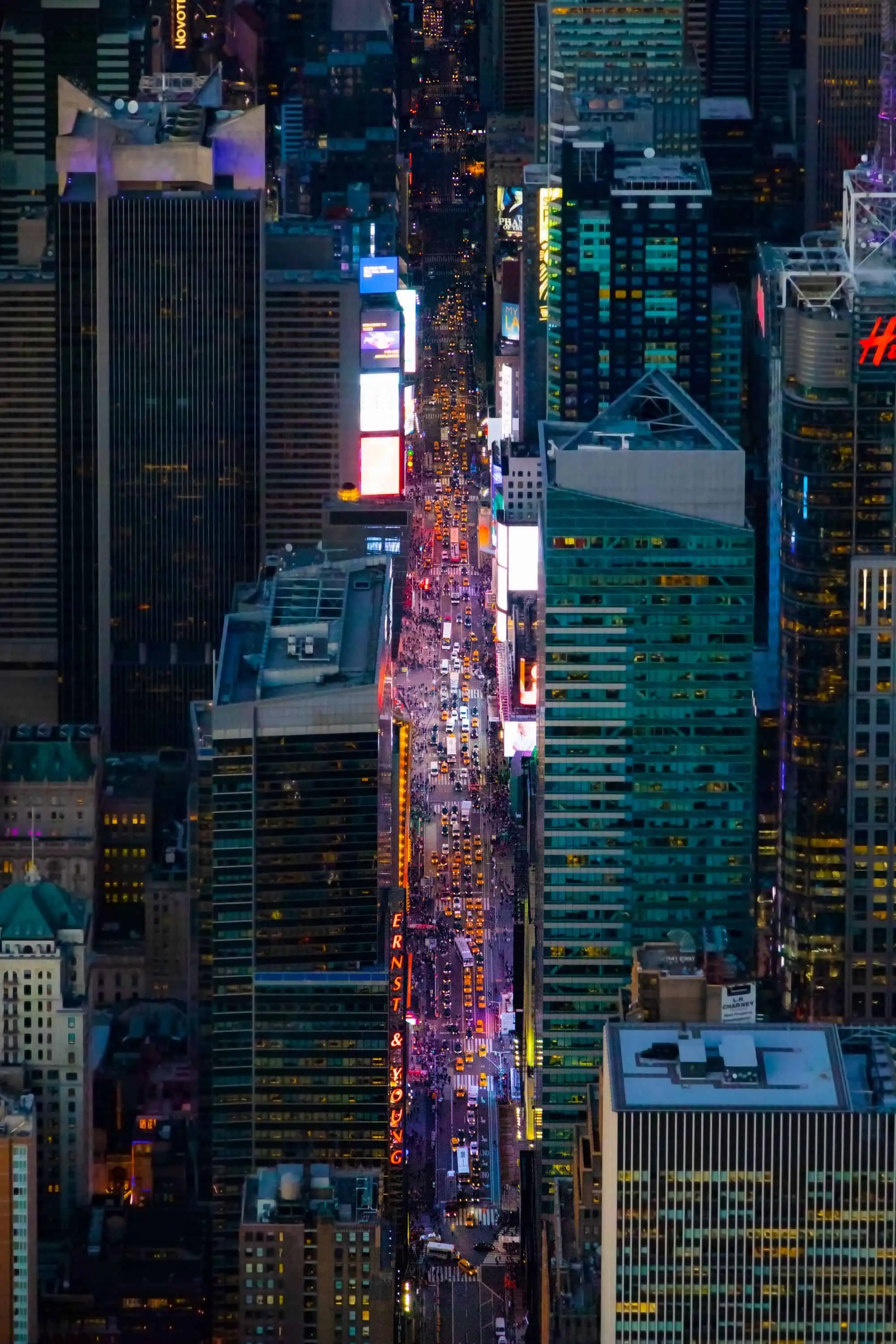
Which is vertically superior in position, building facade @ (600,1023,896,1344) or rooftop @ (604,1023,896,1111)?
rooftop @ (604,1023,896,1111)

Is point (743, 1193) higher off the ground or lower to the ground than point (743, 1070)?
lower

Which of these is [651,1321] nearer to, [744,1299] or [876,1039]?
[744,1299]

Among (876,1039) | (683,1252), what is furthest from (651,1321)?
(876,1039)

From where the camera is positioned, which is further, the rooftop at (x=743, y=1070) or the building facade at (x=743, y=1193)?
the rooftop at (x=743, y=1070)

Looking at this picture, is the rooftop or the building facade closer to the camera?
the building facade
